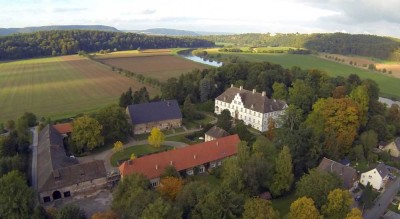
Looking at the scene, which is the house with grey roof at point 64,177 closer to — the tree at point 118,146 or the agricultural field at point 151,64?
the tree at point 118,146

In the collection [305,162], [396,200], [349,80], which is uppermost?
[349,80]

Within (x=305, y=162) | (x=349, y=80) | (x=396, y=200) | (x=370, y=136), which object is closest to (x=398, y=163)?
(x=370, y=136)

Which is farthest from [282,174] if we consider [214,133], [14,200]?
[14,200]

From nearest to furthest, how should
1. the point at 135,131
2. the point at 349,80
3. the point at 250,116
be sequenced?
1. the point at 135,131
2. the point at 250,116
3. the point at 349,80

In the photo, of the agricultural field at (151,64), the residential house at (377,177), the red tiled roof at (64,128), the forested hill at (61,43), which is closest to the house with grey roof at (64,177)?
the red tiled roof at (64,128)

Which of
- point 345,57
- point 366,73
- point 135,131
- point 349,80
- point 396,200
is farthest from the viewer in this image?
point 345,57

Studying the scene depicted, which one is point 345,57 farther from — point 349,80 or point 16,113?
point 16,113

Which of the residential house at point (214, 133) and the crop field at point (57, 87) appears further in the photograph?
the crop field at point (57, 87)

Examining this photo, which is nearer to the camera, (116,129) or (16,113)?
(116,129)
